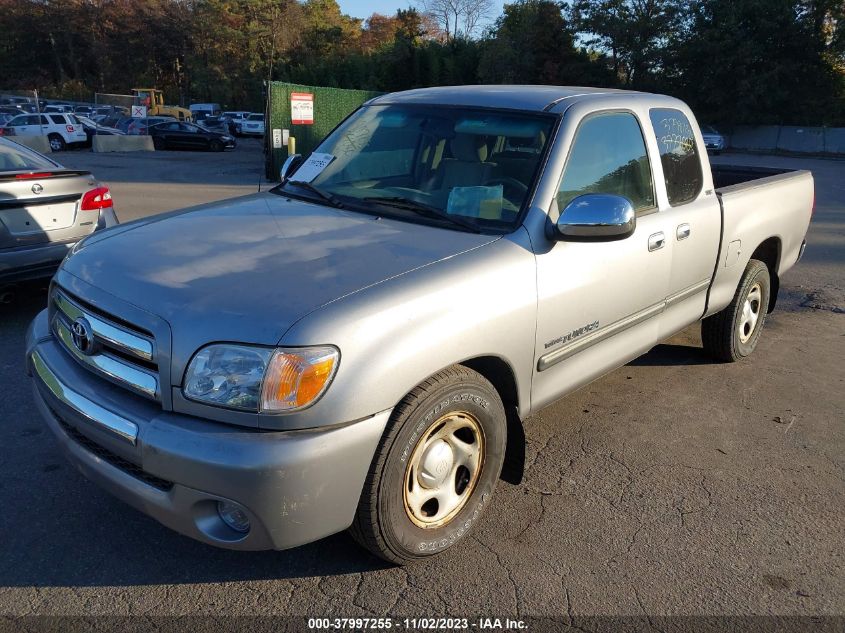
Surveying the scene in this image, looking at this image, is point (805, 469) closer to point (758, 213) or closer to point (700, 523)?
point (700, 523)

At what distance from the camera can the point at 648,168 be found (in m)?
3.99

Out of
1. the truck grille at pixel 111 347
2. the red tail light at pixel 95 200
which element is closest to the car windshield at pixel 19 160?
the red tail light at pixel 95 200

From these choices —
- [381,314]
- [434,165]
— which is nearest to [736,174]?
[434,165]

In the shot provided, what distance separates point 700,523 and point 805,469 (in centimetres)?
96

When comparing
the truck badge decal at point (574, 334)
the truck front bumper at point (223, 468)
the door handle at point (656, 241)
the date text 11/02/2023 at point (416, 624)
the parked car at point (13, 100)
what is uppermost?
the parked car at point (13, 100)

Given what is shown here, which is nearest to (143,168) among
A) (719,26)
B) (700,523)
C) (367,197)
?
(367,197)

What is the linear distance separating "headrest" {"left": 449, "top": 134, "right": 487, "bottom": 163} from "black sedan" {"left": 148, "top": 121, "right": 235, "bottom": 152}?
31.1 metres

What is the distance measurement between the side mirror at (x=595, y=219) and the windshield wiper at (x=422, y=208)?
1.29ft

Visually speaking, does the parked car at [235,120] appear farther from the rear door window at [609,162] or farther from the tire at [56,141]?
the rear door window at [609,162]

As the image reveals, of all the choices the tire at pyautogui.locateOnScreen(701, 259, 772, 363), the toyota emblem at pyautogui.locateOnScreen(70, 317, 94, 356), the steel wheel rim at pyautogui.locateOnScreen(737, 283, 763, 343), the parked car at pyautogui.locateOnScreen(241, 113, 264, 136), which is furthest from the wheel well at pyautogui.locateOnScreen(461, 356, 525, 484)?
the parked car at pyautogui.locateOnScreen(241, 113, 264, 136)

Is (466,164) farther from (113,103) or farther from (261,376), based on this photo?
(113,103)

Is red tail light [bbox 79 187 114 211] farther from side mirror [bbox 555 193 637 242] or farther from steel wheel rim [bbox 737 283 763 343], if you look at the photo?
steel wheel rim [bbox 737 283 763 343]

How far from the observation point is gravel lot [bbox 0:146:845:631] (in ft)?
8.75

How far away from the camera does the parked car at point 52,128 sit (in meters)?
30.4
